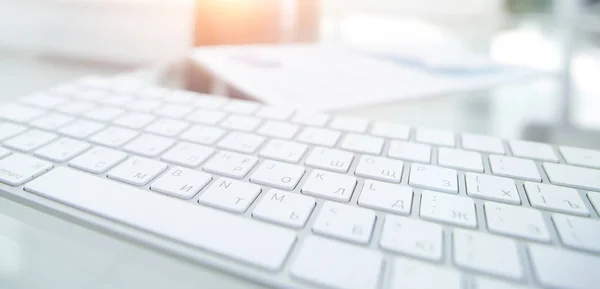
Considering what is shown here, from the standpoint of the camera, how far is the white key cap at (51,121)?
290mm

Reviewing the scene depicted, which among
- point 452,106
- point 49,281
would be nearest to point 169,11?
point 452,106

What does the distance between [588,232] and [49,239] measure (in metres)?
0.24

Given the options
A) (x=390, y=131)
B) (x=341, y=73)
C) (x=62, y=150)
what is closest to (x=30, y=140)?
(x=62, y=150)

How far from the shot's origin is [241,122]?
12.2 inches

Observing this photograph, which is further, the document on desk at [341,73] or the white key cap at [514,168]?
the document on desk at [341,73]

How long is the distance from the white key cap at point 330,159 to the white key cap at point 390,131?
46 mm

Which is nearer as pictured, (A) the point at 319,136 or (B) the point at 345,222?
(B) the point at 345,222

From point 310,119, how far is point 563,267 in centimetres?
20

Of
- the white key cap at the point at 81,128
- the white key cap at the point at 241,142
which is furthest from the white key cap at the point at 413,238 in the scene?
the white key cap at the point at 81,128

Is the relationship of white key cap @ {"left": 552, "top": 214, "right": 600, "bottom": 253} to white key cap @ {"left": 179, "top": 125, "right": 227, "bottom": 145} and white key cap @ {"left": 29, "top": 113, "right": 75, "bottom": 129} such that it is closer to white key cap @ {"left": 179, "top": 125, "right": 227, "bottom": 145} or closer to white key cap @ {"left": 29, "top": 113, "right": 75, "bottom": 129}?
white key cap @ {"left": 179, "top": 125, "right": 227, "bottom": 145}

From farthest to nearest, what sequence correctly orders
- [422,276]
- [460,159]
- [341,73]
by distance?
[341,73] < [460,159] < [422,276]

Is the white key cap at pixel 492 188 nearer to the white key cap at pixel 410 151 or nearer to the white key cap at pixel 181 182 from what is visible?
the white key cap at pixel 410 151

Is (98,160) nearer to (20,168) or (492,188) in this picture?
(20,168)

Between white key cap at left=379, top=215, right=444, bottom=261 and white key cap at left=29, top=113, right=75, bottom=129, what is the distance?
0.24 metres
